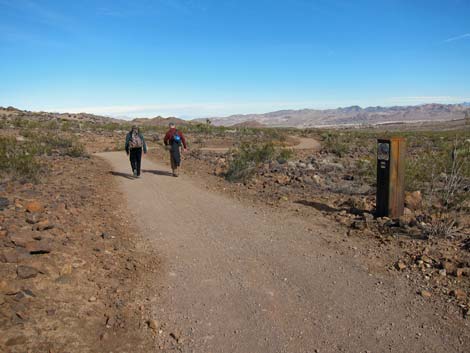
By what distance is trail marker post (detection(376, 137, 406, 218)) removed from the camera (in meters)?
6.93

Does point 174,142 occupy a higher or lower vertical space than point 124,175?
higher

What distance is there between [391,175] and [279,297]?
363cm

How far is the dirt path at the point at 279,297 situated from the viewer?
373 centimetres

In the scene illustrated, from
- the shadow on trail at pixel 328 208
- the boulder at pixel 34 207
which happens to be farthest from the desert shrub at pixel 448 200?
the boulder at pixel 34 207

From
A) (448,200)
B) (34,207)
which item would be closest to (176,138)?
(34,207)

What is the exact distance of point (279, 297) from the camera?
457cm

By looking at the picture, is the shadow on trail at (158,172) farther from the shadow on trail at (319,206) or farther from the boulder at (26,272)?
the boulder at (26,272)

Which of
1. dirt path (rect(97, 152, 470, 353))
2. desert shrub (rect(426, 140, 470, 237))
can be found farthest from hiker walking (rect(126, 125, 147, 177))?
desert shrub (rect(426, 140, 470, 237))

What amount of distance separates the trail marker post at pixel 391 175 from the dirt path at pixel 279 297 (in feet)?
3.72

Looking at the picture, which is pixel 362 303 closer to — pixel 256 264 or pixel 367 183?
pixel 256 264

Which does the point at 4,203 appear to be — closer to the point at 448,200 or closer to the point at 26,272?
the point at 26,272

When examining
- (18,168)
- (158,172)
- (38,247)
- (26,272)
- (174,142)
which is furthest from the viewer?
(158,172)

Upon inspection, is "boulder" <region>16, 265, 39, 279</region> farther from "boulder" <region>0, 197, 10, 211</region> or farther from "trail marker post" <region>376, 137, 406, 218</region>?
"trail marker post" <region>376, 137, 406, 218</region>

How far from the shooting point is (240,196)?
32.6 ft
